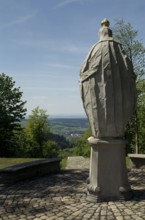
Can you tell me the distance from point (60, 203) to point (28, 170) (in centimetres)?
427

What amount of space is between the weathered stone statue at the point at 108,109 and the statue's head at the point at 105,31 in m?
0.11

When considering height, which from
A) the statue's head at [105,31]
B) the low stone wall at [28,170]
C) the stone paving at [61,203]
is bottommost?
the stone paving at [61,203]

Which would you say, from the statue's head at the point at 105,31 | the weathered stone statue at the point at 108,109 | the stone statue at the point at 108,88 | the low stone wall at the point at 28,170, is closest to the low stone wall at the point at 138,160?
the low stone wall at the point at 28,170

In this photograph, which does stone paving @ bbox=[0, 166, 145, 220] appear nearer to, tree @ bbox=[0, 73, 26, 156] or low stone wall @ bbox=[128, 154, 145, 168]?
low stone wall @ bbox=[128, 154, 145, 168]

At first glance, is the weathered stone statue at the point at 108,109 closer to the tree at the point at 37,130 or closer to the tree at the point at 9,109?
the tree at the point at 9,109

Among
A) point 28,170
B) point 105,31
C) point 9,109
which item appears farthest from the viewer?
point 9,109

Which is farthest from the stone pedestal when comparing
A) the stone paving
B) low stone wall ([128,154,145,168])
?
low stone wall ([128,154,145,168])

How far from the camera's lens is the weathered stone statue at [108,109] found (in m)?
8.56

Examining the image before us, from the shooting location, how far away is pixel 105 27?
9180 millimetres

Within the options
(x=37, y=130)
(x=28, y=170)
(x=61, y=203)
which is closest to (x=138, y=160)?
(x=28, y=170)

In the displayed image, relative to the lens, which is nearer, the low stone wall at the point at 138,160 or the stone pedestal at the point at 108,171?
the stone pedestal at the point at 108,171

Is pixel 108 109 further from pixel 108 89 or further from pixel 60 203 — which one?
pixel 60 203

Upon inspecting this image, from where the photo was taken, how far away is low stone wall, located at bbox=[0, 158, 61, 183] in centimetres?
1193

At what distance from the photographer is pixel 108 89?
8.52m
